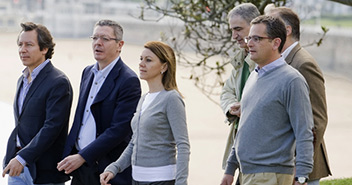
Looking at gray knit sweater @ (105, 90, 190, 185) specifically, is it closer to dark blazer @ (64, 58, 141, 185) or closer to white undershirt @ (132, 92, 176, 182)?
white undershirt @ (132, 92, 176, 182)

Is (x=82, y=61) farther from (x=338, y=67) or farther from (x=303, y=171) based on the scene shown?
(x=303, y=171)

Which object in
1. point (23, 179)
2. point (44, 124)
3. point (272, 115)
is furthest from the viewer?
point (23, 179)

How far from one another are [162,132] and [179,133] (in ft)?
0.48

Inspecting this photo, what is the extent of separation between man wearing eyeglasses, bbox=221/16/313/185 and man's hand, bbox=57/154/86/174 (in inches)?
56.7

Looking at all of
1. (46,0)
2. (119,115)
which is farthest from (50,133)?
(46,0)

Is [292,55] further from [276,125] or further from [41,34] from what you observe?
[41,34]

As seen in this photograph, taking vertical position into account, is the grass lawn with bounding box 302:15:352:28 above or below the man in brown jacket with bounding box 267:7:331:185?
below

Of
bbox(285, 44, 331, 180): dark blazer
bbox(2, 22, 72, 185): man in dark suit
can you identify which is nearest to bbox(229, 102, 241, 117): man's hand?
bbox(285, 44, 331, 180): dark blazer

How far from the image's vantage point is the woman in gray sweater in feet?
15.8

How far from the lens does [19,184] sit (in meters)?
5.83

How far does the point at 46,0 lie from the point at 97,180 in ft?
175

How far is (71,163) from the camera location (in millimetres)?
5488

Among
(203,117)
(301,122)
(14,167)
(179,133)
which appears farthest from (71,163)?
(203,117)

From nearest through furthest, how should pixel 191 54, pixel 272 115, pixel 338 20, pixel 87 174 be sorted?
pixel 272 115, pixel 87 174, pixel 191 54, pixel 338 20
